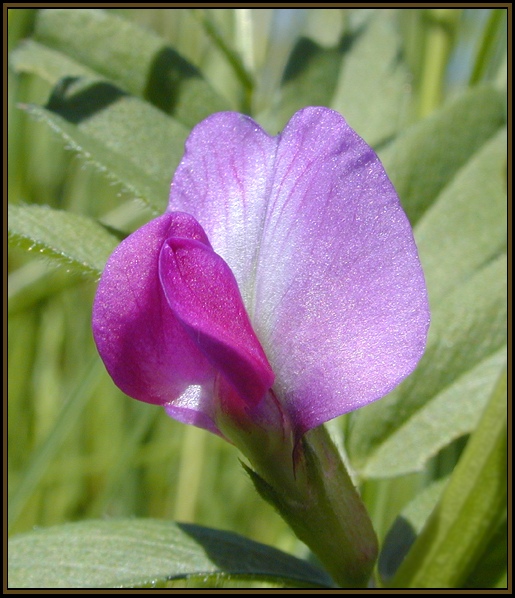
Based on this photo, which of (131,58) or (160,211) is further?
(131,58)

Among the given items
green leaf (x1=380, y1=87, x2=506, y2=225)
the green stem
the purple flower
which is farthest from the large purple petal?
the green stem

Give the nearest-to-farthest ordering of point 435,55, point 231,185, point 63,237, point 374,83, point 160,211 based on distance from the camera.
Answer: point 231,185 → point 63,237 → point 160,211 → point 374,83 → point 435,55

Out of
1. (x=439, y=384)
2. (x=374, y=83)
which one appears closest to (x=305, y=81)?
(x=374, y=83)

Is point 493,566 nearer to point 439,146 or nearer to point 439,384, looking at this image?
point 439,384

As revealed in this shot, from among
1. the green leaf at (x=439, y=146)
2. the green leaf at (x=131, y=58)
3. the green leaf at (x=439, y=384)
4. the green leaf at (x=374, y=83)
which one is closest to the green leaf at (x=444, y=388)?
the green leaf at (x=439, y=384)

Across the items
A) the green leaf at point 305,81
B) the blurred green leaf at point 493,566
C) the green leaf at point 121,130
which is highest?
the green leaf at point 305,81

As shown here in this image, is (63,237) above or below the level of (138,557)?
above

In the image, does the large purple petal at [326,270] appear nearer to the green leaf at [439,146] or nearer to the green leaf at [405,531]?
the green leaf at [405,531]
